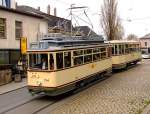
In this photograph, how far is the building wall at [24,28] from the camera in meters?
27.3

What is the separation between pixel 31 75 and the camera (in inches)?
712

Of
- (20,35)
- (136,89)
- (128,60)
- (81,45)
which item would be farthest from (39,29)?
(136,89)

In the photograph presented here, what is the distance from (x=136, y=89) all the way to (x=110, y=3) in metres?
29.4

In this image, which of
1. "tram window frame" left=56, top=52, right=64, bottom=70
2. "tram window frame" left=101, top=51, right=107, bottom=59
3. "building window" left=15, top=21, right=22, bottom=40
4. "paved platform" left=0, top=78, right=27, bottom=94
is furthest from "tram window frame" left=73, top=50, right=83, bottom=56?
"building window" left=15, top=21, right=22, bottom=40

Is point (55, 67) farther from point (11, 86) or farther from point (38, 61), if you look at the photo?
point (11, 86)

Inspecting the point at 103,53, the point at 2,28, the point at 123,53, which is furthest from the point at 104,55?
the point at 2,28

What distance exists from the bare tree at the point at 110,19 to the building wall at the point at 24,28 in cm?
1602

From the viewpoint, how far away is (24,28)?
29750 mm

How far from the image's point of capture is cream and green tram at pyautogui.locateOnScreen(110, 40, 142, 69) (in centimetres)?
3017

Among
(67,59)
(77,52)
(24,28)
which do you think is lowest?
(67,59)

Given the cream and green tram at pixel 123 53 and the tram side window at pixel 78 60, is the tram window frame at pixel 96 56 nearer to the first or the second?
the tram side window at pixel 78 60

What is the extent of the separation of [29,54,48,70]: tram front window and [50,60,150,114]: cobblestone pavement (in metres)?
2.21

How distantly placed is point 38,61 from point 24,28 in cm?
1225

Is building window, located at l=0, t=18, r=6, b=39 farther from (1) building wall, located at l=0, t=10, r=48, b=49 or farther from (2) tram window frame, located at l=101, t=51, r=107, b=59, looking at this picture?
(2) tram window frame, located at l=101, t=51, r=107, b=59
